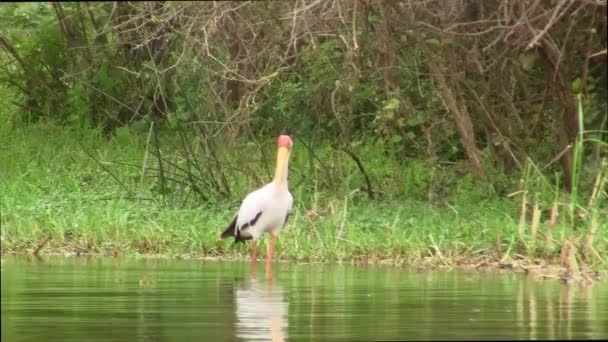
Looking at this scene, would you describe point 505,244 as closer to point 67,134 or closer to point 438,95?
point 438,95

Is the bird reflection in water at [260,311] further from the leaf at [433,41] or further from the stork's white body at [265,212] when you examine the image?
the leaf at [433,41]

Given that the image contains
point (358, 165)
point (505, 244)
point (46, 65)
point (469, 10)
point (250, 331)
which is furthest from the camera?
point (46, 65)

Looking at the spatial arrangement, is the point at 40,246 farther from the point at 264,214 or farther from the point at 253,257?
the point at 264,214

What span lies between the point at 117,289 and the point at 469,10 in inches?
220

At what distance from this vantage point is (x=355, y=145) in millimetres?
16047

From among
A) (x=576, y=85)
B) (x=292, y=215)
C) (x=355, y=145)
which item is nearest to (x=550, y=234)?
(x=292, y=215)

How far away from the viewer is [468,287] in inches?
389

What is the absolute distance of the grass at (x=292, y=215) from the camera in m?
11.8

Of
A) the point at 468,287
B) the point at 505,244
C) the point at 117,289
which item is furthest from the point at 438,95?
the point at 117,289

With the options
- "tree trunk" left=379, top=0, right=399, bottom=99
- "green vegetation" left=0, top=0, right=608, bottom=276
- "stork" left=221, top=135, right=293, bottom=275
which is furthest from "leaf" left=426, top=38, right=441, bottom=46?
"stork" left=221, top=135, right=293, bottom=275

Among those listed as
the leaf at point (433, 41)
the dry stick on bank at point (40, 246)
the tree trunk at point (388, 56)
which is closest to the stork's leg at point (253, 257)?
the dry stick on bank at point (40, 246)

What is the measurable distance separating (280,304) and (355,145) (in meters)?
7.22

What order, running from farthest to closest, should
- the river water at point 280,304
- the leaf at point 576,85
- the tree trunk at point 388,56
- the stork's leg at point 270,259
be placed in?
1. the leaf at point 576,85
2. the tree trunk at point 388,56
3. the stork's leg at point 270,259
4. the river water at point 280,304

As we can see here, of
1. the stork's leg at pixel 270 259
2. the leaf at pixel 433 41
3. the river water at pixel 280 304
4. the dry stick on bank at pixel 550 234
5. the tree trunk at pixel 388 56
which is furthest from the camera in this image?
the leaf at pixel 433 41
